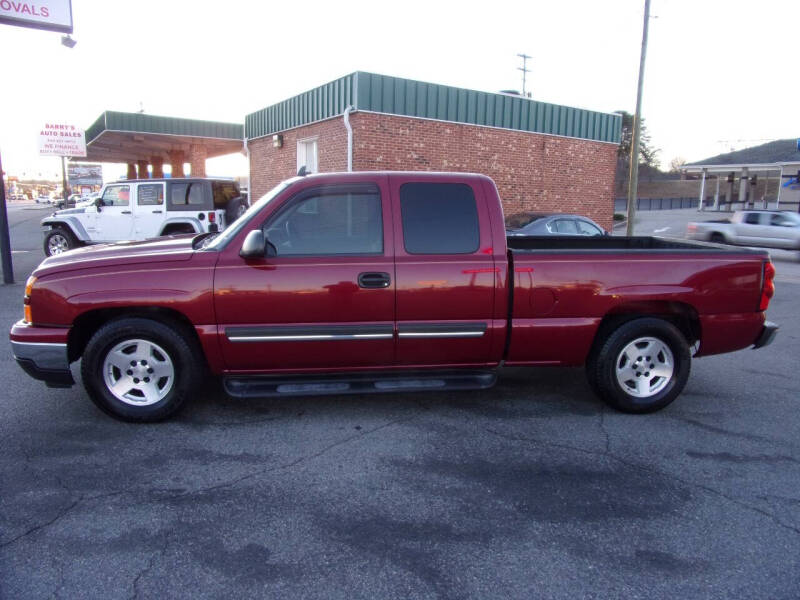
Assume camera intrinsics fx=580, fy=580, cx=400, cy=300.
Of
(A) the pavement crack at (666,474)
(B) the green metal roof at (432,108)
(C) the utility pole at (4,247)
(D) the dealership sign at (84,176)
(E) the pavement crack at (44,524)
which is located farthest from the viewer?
(D) the dealership sign at (84,176)

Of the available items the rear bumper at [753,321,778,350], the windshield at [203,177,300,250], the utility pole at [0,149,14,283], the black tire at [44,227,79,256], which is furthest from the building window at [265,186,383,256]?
the black tire at [44,227,79,256]

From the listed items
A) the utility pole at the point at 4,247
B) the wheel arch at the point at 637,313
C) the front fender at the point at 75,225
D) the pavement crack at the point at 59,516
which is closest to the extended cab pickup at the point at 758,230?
the wheel arch at the point at 637,313

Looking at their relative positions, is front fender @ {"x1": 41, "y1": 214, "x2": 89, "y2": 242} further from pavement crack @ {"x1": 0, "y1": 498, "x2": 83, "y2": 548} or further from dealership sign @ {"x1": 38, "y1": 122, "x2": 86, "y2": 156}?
dealership sign @ {"x1": 38, "y1": 122, "x2": 86, "y2": 156}

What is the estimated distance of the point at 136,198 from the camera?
510 inches

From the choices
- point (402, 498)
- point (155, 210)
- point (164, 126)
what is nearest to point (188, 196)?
point (155, 210)

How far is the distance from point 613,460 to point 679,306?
1.54 m

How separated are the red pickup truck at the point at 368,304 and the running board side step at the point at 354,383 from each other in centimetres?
2

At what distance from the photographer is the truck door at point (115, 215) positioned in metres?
13.1

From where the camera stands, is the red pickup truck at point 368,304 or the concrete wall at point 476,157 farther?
the concrete wall at point 476,157

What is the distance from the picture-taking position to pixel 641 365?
15.3 feet

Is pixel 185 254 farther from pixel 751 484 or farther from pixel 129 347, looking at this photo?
pixel 751 484

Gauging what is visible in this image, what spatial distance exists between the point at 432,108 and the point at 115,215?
8.17 m

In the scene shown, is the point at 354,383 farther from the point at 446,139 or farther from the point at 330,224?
the point at 446,139

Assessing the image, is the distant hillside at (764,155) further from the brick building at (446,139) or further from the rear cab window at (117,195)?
the rear cab window at (117,195)
